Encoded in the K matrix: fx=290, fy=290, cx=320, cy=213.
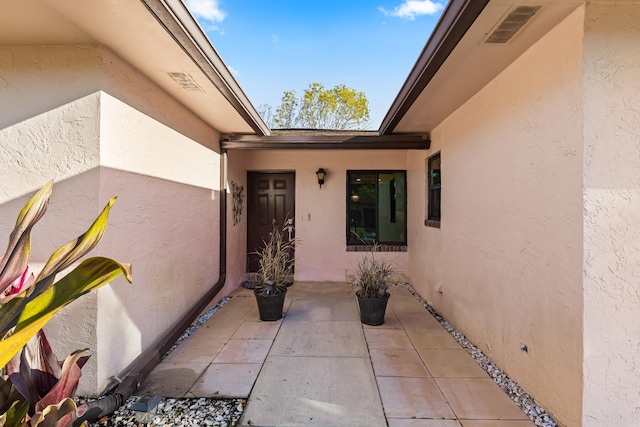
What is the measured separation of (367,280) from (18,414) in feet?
9.84

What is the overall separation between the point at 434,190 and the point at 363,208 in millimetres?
1554

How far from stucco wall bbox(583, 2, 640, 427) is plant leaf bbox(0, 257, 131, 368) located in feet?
7.59

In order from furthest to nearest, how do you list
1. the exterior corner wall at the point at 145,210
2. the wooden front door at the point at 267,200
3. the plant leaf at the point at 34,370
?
1. the wooden front door at the point at 267,200
2. the exterior corner wall at the point at 145,210
3. the plant leaf at the point at 34,370

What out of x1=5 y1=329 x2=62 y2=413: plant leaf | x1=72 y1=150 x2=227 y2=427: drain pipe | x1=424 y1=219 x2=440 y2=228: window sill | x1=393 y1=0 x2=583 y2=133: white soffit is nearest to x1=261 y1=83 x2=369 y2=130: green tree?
x1=424 y1=219 x2=440 y2=228: window sill

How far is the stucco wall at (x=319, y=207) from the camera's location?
5457 millimetres

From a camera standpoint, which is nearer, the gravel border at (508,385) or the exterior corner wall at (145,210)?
the gravel border at (508,385)

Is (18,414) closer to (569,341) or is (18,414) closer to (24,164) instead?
(24,164)

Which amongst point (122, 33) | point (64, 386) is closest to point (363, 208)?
point (122, 33)

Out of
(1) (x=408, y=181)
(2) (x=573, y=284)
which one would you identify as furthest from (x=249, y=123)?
(2) (x=573, y=284)

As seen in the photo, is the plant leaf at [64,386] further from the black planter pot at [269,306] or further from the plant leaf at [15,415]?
the black planter pot at [269,306]

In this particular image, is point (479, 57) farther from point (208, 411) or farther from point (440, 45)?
point (208, 411)

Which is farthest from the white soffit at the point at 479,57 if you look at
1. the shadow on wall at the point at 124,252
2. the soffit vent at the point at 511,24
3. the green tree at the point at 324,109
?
the green tree at the point at 324,109

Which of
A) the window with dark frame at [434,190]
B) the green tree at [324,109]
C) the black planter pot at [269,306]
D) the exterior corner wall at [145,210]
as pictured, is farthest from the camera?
the green tree at [324,109]

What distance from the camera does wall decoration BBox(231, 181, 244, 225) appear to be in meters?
4.89
